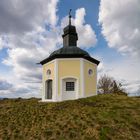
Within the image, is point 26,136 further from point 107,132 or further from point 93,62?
point 93,62

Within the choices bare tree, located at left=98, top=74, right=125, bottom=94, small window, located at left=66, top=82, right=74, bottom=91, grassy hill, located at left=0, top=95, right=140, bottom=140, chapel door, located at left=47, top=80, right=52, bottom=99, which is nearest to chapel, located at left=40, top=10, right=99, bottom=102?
small window, located at left=66, top=82, right=74, bottom=91

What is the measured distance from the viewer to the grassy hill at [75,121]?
1359cm

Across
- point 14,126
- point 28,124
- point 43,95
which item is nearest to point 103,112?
point 28,124

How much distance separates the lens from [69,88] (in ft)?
73.7

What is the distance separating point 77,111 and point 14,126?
5.22 m

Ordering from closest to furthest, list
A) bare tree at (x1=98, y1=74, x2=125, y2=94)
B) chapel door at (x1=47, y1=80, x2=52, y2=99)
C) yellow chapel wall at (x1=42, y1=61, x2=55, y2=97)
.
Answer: yellow chapel wall at (x1=42, y1=61, x2=55, y2=97) < chapel door at (x1=47, y1=80, x2=52, y2=99) < bare tree at (x1=98, y1=74, x2=125, y2=94)

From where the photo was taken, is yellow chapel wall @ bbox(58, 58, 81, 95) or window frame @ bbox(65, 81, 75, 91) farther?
window frame @ bbox(65, 81, 75, 91)

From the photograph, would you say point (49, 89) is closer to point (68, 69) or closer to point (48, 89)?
point (48, 89)

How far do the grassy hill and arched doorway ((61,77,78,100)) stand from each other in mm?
2240

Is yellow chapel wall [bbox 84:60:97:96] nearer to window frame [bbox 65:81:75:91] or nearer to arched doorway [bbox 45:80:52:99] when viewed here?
window frame [bbox 65:81:75:91]

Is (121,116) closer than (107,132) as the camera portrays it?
No

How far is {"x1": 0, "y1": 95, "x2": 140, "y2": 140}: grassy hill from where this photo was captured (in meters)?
13.6

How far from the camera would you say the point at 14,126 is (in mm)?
15461

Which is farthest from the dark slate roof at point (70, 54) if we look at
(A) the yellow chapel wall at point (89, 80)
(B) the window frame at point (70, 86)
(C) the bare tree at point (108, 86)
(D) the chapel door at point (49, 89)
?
(C) the bare tree at point (108, 86)
